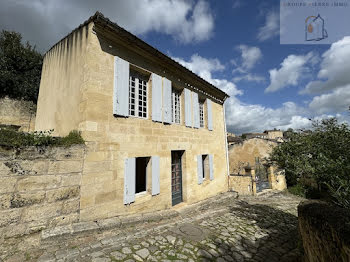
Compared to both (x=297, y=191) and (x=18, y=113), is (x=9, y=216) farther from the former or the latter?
(x=297, y=191)

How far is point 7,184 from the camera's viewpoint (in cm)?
281

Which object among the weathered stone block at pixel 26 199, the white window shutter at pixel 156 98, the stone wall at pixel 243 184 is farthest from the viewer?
the stone wall at pixel 243 184

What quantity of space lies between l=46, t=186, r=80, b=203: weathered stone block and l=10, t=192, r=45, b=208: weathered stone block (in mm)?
123

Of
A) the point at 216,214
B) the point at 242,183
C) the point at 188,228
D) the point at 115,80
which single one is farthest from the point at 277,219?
the point at 115,80

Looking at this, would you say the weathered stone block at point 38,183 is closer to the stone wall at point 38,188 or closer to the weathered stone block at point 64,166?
the stone wall at point 38,188

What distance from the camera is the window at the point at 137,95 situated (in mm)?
5105

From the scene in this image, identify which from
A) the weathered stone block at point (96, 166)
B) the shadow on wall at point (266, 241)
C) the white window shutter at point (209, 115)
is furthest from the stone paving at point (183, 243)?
the white window shutter at point (209, 115)

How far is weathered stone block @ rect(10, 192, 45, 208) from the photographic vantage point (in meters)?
2.86

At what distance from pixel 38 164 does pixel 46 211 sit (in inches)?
→ 37.1

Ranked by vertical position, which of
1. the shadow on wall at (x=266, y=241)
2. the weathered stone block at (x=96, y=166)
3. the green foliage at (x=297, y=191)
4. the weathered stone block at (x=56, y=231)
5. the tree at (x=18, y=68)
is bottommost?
the green foliage at (x=297, y=191)

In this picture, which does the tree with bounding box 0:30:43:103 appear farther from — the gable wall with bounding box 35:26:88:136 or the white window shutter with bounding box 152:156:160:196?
the white window shutter with bounding box 152:156:160:196

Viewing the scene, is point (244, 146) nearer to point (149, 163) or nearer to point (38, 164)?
point (149, 163)

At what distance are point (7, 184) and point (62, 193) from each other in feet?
2.89

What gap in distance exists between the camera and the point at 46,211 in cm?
316
